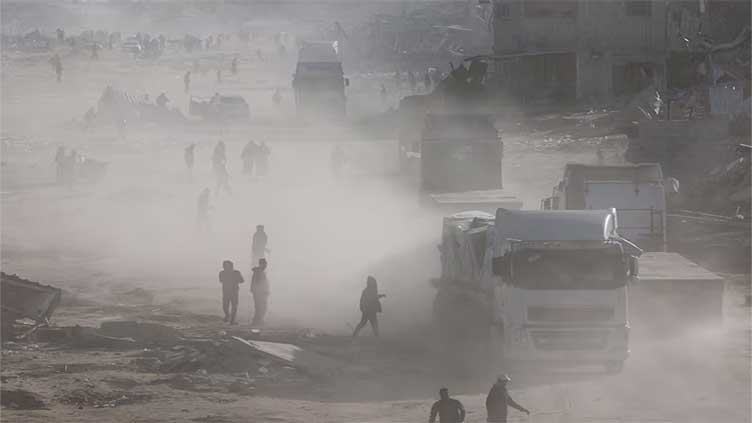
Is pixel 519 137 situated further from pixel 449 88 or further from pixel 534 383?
pixel 534 383

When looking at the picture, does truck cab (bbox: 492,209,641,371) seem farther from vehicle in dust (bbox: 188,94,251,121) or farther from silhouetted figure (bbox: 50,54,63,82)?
silhouetted figure (bbox: 50,54,63,82)

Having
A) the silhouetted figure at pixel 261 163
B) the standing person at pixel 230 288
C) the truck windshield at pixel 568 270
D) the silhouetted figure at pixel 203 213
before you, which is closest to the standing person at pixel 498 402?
the truck windshield at pixel 568 270

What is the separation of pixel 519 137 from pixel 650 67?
31.1 ft

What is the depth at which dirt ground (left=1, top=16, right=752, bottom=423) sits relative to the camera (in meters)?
18.2

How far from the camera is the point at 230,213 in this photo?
40344mm

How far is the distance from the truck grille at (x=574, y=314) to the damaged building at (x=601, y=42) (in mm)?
40050

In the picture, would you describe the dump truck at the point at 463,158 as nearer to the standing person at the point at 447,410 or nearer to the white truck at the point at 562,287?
the white truck at the point at 562,287

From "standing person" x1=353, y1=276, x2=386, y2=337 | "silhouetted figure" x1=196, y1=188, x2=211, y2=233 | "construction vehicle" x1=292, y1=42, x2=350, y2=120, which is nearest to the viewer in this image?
"standing person" x1=353, y1=276, x2=386, y2=337

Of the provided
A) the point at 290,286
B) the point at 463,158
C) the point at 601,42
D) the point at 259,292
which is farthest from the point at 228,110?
the point at 259,292

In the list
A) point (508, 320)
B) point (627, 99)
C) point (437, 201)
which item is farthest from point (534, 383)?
point (627, 99)

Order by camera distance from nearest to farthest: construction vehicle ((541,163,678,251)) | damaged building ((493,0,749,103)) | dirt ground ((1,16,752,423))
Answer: dirt ground ((1,16,752,423)), construction vehicle ((541,163,678,251)), damaged building ((493,0,749,103))

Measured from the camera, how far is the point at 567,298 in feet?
62.8

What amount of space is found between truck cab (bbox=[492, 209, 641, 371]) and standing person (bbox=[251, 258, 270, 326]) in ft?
18.9

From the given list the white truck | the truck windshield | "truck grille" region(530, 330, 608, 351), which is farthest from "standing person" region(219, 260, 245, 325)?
"truck grille" region(530, 330, 608, 351)
